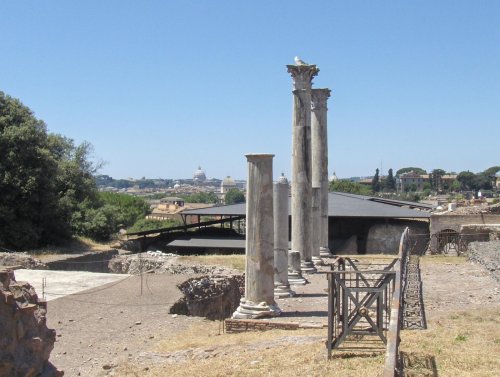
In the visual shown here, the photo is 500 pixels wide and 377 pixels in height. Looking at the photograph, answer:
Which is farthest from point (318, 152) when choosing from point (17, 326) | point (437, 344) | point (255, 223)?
point (17, 326)

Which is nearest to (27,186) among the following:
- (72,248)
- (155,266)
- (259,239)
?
(72,248)

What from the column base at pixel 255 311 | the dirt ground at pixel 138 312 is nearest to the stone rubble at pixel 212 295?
the dirt ground at pixel 138 312

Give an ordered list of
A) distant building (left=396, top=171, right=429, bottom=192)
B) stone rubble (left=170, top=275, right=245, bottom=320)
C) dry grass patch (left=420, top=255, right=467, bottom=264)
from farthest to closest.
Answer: distant building (left=396, top=171, right=429, bottom=192) → dry grass patch (left=420, top=255, right=467, bottom=264) → stone rubble (left=170, top=275, right=245, bottom=320)

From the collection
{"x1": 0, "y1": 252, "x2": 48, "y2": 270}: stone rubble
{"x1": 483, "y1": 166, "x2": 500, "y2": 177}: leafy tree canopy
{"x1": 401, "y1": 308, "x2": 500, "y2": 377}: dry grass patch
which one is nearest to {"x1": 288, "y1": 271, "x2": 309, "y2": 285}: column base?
{"x1": 401, "y1": 308, "x2": 500, "y2": 377}: dry grass patch

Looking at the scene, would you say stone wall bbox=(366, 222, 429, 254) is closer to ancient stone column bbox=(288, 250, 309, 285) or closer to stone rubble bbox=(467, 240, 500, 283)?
stone rubble bbox=(467, 240, 500, 283)

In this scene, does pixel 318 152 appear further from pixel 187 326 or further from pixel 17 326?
pixel 17 326

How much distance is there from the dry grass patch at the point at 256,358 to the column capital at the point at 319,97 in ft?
38.6

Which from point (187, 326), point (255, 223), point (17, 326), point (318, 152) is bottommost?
point (187, 326)

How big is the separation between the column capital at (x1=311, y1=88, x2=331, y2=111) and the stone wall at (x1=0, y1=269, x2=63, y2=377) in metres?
14.7

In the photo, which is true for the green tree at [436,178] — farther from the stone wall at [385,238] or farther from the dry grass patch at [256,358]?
the dry grass patch at [256,358]

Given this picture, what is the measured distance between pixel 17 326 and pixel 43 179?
21312mm

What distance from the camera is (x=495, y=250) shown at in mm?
21594

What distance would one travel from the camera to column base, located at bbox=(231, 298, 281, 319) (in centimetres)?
1252

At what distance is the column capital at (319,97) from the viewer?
70.4ft
